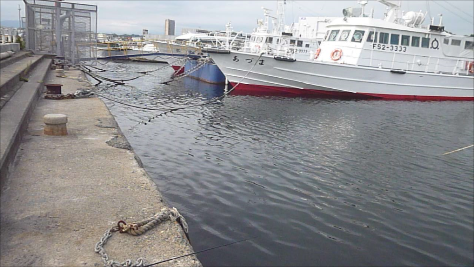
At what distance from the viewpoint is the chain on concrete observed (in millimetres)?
2699

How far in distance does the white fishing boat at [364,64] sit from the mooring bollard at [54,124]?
49.3 feet

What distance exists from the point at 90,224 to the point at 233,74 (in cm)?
1845

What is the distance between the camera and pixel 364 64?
68.1 ft

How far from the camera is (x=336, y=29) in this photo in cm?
2161

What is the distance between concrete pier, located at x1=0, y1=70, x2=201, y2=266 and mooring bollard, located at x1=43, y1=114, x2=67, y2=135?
103 mm

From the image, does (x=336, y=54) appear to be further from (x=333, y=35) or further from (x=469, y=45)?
(x=469, y=45)

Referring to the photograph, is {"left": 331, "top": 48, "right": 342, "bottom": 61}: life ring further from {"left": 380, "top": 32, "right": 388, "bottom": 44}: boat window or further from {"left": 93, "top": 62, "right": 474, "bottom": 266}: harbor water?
{"left": 93, "top": 62, "right": 474, "bottom": 266}: harbor water

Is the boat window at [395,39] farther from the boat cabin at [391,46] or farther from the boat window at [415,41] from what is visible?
the boat window at [415,41]

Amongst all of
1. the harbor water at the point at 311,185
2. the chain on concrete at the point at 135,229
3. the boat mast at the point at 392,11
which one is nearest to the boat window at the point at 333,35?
the boat mast at the point at 392,11

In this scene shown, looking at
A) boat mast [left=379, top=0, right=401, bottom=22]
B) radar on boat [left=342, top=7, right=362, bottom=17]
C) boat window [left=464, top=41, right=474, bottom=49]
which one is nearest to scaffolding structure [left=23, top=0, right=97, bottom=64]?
radar on boat [left=342, top=7, right=362, bottom=17]

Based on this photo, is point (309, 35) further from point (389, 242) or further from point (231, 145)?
point (389, 242)

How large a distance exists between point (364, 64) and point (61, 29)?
15165 mm

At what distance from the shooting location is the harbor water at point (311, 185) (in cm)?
490

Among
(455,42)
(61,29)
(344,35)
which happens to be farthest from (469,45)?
(61,29)
